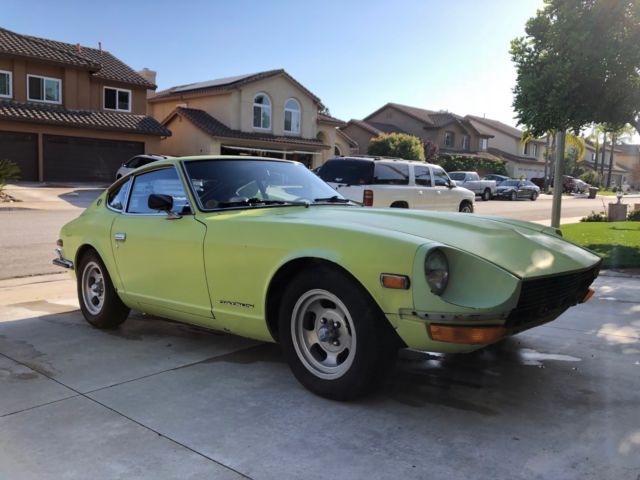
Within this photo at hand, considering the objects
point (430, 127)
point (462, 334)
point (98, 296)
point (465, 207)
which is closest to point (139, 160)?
point (465, 207)

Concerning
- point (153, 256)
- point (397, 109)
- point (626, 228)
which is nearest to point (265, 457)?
point (153, 256)

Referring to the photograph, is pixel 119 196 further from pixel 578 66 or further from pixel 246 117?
pixel 246 117

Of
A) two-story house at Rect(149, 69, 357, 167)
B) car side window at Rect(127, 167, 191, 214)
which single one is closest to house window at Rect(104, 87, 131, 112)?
two-story house at Rect(149, 69, 357, 167)

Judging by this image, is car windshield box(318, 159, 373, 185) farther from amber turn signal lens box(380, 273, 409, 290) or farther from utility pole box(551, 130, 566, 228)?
amber turn signal lens box(380, 273, 409, 290)

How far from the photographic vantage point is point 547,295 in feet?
11.7

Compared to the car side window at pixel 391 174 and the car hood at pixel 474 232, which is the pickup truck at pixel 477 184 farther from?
the car hood at pixel 474 232

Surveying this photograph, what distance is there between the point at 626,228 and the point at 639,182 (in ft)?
244

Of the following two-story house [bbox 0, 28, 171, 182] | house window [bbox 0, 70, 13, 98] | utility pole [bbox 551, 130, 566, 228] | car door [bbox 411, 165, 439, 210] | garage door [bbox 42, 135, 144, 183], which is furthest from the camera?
garage door [bbox 42, 135, 144, 183]

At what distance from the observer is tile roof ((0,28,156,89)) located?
1030 inches

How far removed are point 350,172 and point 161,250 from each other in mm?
8376

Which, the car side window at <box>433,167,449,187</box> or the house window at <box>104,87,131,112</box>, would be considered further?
the house window at <box>104,87,131,112</box>

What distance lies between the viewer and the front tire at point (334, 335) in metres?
3.32

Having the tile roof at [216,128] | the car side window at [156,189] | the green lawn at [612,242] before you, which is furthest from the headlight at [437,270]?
the tile roof at [216,128]

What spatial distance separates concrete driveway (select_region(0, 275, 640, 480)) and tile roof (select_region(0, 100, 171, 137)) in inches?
908
